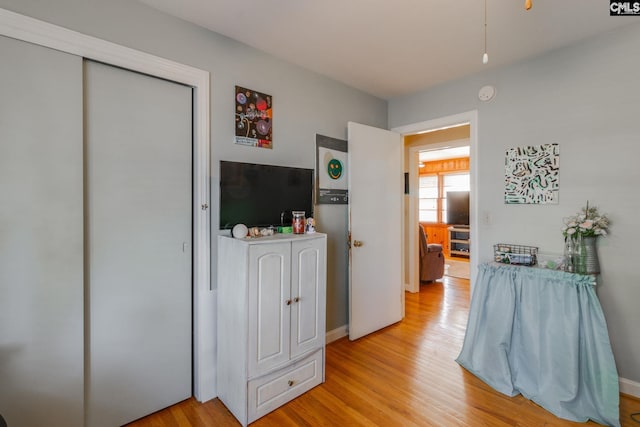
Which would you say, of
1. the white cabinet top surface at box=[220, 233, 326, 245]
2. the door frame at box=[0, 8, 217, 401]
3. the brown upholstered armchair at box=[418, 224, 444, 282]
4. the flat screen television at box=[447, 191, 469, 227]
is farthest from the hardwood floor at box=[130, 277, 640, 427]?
the flat screen television at box=[447, 191, 469, 227]

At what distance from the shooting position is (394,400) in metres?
2.00

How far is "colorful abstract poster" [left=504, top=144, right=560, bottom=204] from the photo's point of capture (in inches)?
→ 93.0

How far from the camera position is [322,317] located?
7.27 feet

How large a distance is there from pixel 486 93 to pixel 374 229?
165cm

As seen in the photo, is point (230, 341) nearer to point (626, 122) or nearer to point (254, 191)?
point (254, 191)

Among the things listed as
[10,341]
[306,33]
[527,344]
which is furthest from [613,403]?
[10,341]

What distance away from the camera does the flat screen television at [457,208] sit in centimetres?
718

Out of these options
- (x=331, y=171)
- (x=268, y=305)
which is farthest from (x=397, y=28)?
(x=268, y=305)

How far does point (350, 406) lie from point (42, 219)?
2112mm

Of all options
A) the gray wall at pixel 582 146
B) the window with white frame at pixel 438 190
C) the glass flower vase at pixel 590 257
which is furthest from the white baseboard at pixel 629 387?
the window with white frame at pixel 438 190

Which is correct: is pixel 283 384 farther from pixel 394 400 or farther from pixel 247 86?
pixel 247 86

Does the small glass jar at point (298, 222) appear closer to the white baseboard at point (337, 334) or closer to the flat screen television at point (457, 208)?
the white baseboard at point (337, 334)

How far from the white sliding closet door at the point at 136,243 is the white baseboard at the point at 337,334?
1.30 metres

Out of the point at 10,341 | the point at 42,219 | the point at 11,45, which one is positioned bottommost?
the point at 10,341
